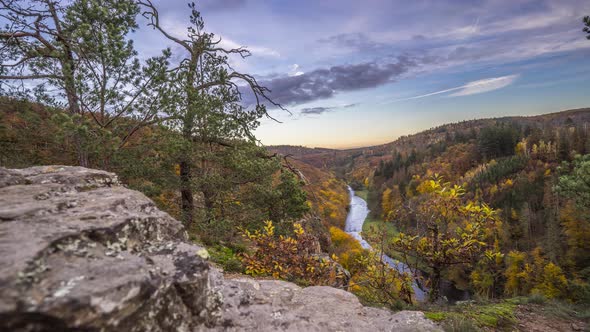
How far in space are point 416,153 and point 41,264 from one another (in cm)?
15310

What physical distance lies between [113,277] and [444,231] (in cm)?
820

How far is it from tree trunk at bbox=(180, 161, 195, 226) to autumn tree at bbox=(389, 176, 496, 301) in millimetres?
7677

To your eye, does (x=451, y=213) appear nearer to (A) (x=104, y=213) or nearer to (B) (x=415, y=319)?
(B) (x=415, y=319)

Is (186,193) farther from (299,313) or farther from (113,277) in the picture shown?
(113,277)

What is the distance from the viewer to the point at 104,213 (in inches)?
112

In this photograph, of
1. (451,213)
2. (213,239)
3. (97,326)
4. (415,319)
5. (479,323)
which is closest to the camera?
(97,326)

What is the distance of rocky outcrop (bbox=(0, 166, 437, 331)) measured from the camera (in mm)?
1771

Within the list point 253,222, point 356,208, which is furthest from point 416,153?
point 253,222

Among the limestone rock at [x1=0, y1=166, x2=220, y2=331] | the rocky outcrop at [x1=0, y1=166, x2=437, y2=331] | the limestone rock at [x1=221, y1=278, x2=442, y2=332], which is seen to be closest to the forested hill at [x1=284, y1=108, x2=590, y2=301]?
the limestone rock at [x1=221, y1=278, x2=442, y2=332]

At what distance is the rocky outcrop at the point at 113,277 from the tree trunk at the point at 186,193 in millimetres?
6273

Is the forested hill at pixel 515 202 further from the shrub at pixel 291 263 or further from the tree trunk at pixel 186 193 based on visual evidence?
the tree trunk at pixel 186 193

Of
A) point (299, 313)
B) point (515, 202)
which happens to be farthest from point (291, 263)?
point (515, 202)

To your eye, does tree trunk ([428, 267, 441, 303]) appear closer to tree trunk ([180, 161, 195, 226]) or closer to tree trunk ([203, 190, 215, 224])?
tree trunk ([203, 190, 215, 224])

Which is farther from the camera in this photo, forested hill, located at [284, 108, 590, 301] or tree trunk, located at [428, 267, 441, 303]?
forested hill, located at [284, 108, 590, 301]
